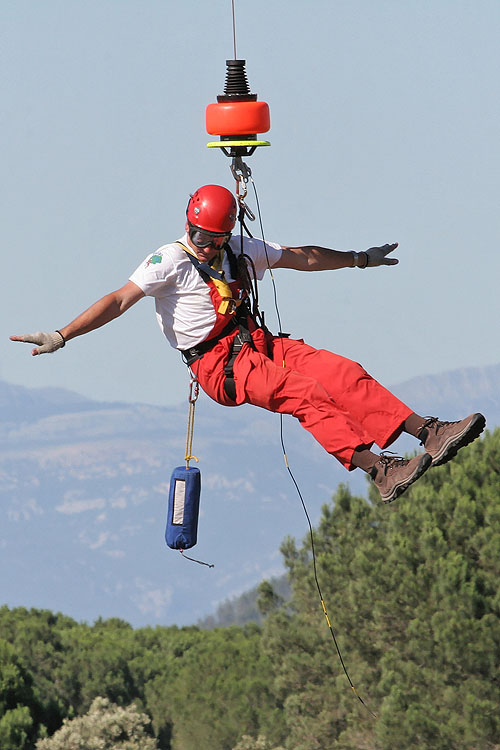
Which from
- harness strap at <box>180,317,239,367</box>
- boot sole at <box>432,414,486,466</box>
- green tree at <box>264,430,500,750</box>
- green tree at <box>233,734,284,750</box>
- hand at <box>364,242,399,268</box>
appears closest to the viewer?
boot sole at <box>432,414,486,466</box>

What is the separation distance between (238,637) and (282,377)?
43990 millimetres

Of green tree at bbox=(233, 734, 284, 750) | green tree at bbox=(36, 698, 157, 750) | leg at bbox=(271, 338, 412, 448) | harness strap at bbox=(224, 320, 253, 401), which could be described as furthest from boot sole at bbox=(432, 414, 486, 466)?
green tree at bbox=(233, 734, 284, 750)

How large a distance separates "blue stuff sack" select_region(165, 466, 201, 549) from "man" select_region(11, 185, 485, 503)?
0.73 meters

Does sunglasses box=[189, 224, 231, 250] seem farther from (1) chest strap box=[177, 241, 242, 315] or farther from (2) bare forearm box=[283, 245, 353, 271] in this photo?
(2) bare forearm box=[283, 245, 353, 271]

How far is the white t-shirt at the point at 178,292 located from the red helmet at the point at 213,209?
0.24 meters

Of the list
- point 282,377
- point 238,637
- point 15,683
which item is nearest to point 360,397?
point 282,377

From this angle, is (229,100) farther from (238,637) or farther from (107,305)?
(238,637)

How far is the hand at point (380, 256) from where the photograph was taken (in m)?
Answer: 10.5

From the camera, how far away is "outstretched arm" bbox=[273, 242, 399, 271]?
1012 cm

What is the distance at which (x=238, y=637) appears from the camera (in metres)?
52.0

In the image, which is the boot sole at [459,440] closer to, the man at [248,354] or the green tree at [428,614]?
the man at [248,354]

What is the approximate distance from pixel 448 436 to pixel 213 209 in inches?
85.2

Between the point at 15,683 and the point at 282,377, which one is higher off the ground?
the point at 15,683

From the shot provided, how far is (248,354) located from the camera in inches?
371
